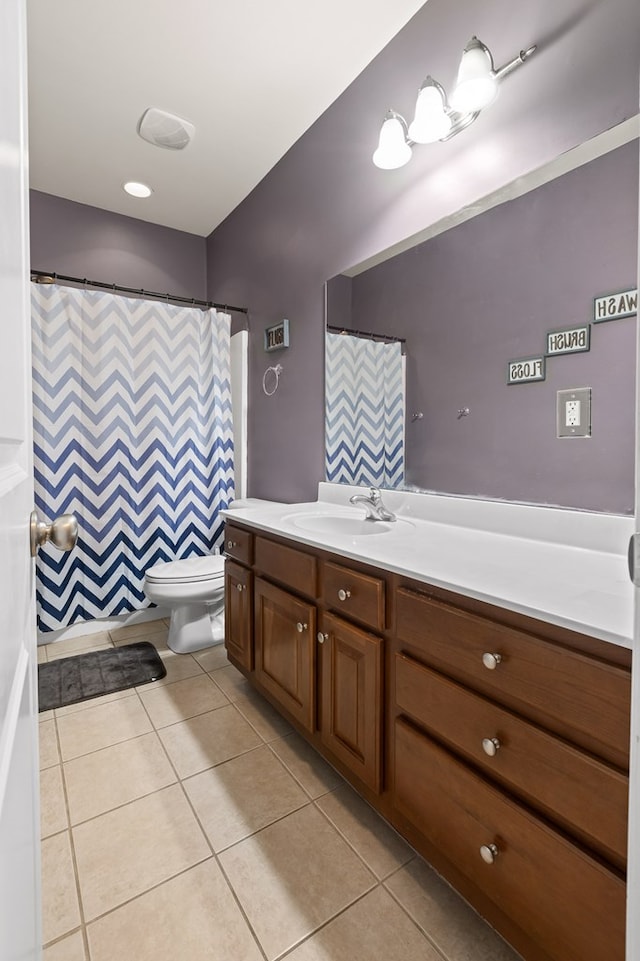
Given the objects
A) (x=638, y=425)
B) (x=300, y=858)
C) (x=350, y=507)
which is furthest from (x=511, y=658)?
(x=350, y=507)

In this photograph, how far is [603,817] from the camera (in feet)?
2.34

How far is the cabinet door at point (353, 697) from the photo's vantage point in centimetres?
118

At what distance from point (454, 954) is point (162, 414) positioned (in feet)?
8.29

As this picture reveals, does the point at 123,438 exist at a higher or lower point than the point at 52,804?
higher

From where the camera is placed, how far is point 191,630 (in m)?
2.37

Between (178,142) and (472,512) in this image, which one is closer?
(472,512)

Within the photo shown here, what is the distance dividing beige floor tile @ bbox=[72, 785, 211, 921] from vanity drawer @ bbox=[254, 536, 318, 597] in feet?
2.41

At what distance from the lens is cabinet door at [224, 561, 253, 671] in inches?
71.2

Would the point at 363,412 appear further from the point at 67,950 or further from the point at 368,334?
the point at 67,950

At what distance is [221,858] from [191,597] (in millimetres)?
1148

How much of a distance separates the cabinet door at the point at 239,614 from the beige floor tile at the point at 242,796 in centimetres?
38

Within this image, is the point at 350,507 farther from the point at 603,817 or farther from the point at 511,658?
the point at 603,817

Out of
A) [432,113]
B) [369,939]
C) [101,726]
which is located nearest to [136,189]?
[432,113]

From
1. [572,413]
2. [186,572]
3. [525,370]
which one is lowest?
[186,572]
